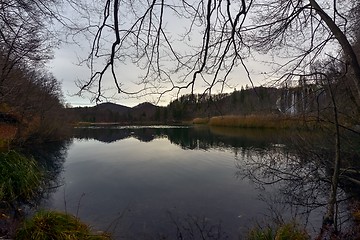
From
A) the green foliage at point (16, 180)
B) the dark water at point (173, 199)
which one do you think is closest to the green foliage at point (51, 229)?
the dark water at point (173, 199)

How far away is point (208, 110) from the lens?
2893 mm

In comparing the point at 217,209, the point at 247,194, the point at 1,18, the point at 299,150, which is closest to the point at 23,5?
the point at 1,18

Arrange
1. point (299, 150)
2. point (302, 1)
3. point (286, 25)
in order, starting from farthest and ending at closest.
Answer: point (299, 150) → point (286, 25) → point (302, 1)

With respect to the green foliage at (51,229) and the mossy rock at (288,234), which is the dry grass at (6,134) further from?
the mossy rock at (288,234)

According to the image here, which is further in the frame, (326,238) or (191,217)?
(191,217)

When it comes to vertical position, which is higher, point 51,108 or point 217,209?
point 51,108

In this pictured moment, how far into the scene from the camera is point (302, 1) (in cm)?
376

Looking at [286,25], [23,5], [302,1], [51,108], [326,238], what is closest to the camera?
[302,1]

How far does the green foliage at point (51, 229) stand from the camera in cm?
418

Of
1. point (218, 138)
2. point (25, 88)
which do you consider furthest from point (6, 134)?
point (218, 138)

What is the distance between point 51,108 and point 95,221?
23277 millimetres

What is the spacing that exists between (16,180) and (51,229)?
5026 millimetres

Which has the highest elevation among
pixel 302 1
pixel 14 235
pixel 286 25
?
pixel 302 1

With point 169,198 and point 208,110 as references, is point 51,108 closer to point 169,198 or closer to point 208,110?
point 169,198
